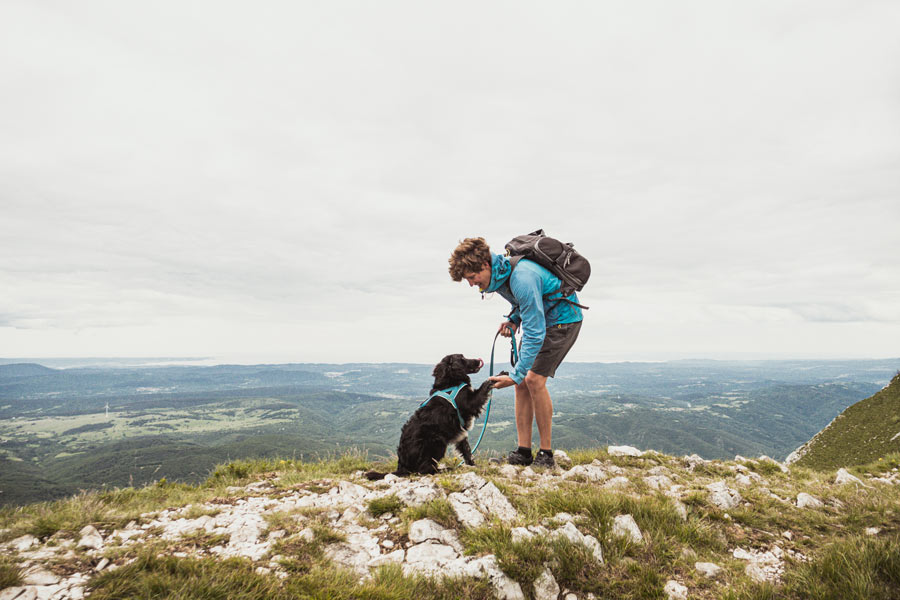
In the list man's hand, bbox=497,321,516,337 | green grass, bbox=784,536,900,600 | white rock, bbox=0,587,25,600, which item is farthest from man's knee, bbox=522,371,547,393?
white rock, bbox=0,587,25,600

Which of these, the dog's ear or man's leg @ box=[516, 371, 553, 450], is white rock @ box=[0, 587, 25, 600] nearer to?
the dog's ear

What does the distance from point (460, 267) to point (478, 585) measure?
379cm

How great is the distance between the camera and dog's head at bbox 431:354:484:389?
22.4 feet

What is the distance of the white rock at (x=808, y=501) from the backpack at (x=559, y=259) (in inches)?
148

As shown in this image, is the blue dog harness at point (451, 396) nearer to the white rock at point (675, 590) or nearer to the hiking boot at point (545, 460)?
the hiking boot at point (545, 460)

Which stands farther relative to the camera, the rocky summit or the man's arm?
the man's arm

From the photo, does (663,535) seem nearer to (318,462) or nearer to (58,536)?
(58,536)

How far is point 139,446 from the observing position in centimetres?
18500

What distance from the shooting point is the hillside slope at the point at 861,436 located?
13.1 metres

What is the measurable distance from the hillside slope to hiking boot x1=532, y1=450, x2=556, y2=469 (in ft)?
42.7

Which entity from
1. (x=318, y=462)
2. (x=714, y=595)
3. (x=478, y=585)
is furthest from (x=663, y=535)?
(x=318, y=462)

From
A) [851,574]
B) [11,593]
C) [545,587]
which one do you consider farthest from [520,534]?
[11,593]

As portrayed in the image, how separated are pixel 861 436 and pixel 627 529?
17.7 m

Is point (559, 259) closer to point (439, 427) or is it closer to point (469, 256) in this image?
point (469, 256)
